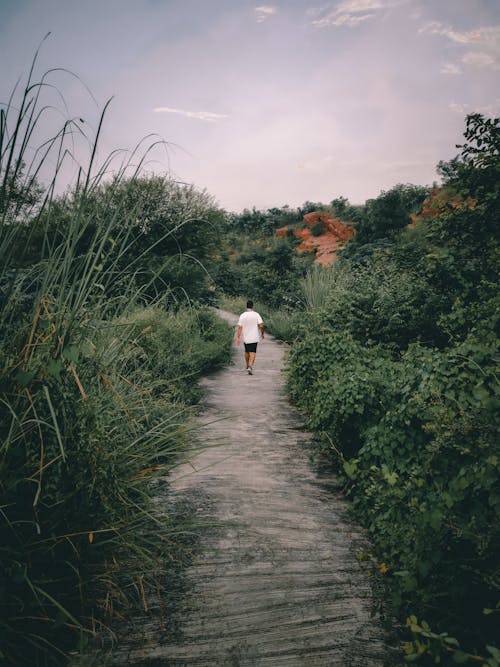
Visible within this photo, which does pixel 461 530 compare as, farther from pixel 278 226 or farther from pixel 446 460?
pixel 278 226

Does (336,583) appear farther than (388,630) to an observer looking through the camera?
Yes

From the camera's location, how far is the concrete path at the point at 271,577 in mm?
1963

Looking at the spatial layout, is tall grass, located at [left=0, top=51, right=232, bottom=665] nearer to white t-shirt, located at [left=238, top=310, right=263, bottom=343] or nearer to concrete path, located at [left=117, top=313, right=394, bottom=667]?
concrete path, located at [left=117, top=313, right=394, bottom=667]

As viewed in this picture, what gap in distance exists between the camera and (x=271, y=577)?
2.51 metres

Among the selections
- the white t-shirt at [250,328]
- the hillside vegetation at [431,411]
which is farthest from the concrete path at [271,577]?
the white t-shirt at [250,328]

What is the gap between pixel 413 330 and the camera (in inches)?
220

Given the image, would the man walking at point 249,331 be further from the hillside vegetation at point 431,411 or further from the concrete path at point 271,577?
the concrete path at point 271,577

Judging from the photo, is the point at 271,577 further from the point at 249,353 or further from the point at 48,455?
the point at 249,353

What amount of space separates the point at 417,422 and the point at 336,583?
1279mm

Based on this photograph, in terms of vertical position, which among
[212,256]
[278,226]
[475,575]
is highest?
[278,226]

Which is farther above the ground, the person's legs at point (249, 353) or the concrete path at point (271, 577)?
the person's legs at point (249, 353)

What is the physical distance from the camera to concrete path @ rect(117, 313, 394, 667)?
1.96m

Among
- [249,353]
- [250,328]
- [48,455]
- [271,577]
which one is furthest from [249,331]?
[48,455]

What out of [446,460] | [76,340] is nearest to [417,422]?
[446,460]
